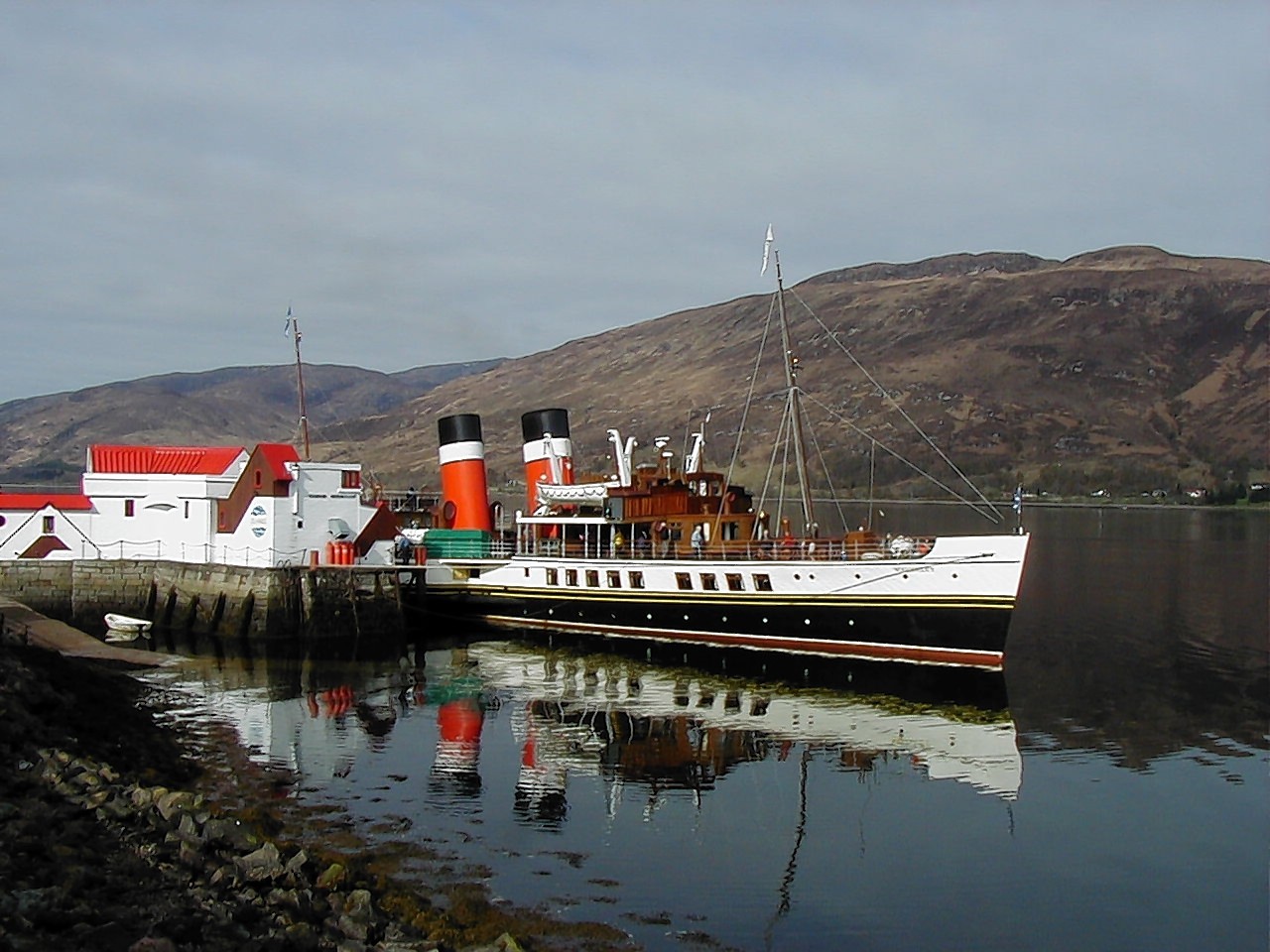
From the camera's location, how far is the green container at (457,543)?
51.7m

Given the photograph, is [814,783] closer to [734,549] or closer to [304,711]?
[304,711]

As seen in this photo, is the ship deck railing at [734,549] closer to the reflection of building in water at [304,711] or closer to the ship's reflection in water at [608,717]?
the ship's reflection in water at [608,717]

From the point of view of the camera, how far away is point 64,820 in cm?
1741

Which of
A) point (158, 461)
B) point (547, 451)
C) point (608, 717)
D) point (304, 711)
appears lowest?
point (608, 717)

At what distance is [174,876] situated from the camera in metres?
15.9

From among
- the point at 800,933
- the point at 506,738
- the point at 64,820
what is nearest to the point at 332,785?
the point at 506,738

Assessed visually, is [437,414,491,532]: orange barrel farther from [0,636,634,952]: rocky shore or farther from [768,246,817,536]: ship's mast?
[0,636,634,952]: rocky shore

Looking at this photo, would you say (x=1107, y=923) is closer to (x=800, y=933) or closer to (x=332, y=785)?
(x=800, y=933)

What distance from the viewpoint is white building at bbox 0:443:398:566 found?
48.6 m

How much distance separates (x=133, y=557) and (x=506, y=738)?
2784 centimetres

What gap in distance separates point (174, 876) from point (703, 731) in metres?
18.4

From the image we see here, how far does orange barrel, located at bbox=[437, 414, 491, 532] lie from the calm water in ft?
29.1

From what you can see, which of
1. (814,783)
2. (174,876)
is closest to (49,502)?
(814,783)

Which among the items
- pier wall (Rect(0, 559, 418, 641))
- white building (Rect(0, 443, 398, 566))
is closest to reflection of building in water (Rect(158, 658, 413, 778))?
pier wall (Rect(0, 559, 418, 641))
